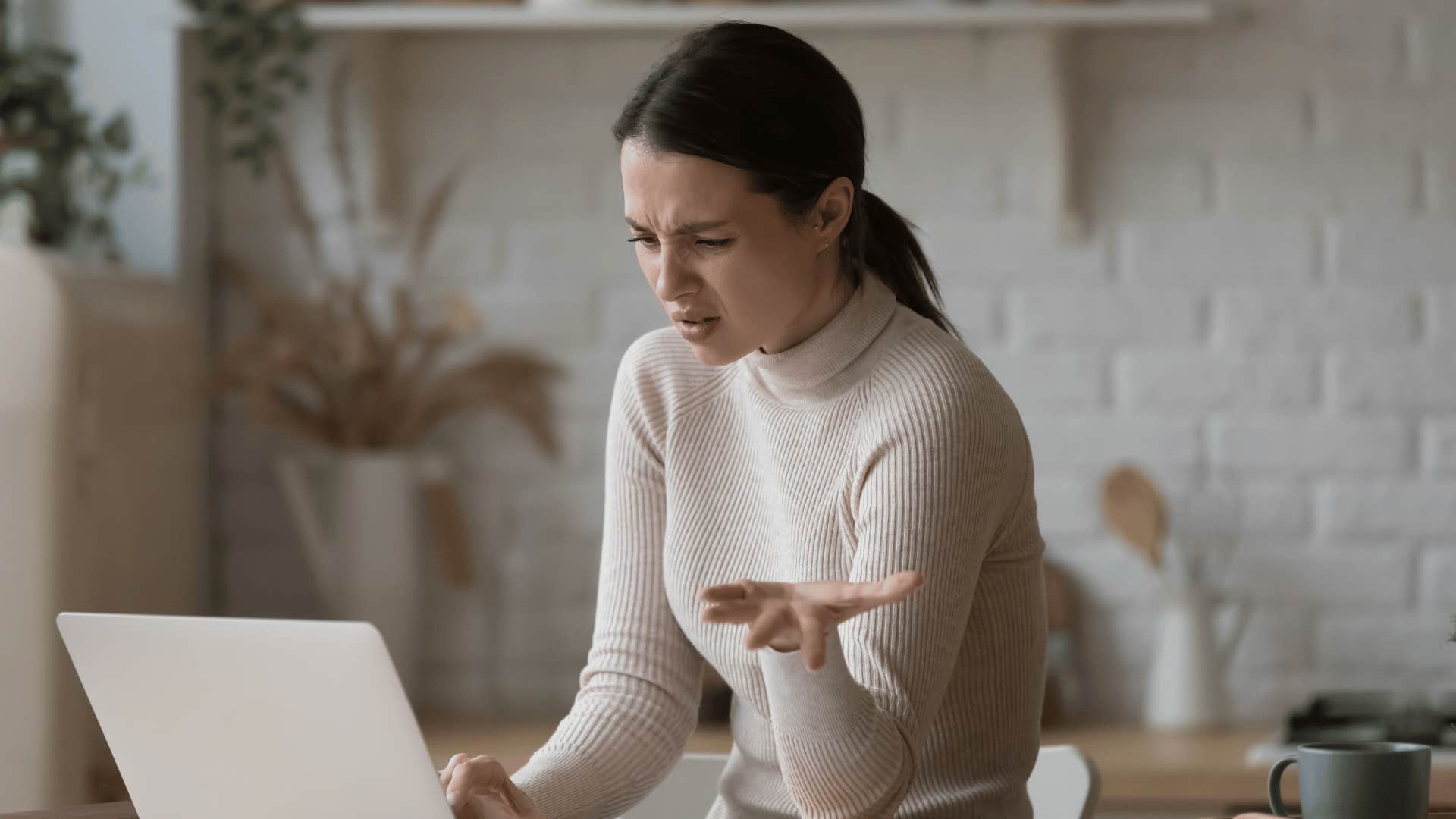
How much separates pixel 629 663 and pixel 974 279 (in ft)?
3.71

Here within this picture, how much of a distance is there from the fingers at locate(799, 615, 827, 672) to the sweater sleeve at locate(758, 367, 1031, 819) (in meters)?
0.06

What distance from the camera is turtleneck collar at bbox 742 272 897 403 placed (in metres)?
1.21

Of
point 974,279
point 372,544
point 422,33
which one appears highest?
point 422,33

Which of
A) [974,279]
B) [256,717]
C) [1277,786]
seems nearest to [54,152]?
[974,279]

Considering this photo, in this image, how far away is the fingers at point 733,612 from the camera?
2.95 ft

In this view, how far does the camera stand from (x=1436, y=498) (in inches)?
89.0

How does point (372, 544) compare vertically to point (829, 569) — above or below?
below

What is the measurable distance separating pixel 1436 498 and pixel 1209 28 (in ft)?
2.32

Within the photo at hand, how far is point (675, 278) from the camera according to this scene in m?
1.13

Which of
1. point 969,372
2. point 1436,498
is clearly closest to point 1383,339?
point 1436,498

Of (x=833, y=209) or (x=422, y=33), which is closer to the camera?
(x=833, y=209)

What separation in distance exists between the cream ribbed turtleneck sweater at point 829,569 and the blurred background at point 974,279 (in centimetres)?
88

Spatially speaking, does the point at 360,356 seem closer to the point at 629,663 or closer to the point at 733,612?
the point at 629,663

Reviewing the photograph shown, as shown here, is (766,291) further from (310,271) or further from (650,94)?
(310,271)
